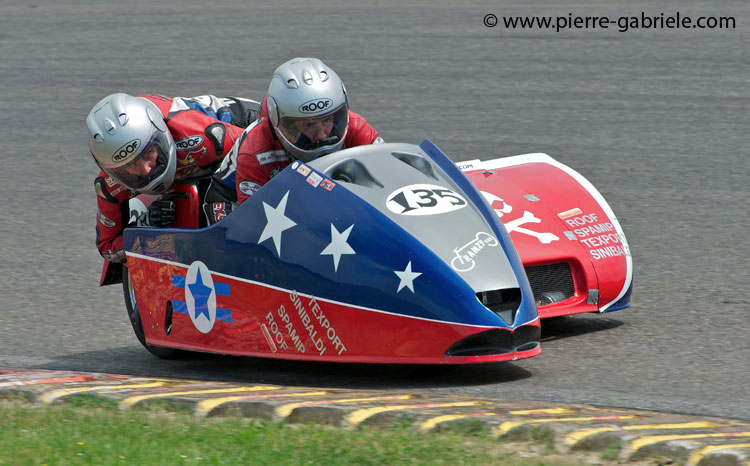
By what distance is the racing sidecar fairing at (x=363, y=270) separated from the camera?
471 cm

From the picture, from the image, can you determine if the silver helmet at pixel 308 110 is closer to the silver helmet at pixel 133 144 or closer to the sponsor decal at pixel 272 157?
the sponsor decal at pixel 272 157

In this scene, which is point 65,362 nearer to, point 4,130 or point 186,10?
point 4,130

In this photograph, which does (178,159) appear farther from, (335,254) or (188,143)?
(335,254)

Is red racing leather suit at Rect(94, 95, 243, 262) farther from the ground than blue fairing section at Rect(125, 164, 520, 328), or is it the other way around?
red racing leather suit at Rect(94, 95, 243, 262)

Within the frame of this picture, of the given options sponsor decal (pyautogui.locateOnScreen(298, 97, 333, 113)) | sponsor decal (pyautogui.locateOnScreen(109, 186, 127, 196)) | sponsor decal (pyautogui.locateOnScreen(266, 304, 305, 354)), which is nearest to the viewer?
sponsor decal (pyautogui.locateOnScreen(266, 304, 305, 354))

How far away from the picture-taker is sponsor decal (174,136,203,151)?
6.17 meters

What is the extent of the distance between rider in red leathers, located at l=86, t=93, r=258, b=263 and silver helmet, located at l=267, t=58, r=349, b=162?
0.58m

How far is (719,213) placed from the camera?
26.1 ft

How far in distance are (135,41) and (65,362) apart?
978 cm

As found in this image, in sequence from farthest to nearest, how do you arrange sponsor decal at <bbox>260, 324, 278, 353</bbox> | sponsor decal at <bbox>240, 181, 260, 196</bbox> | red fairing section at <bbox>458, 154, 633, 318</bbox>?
sponsor decal at <bbox>240, 181, 260, 196</bbox>, red fairing section at <bbox>458, 154, 633, 318</bbox>, sponsor decal at <bbox>260, 324, 278, 353</bbox>

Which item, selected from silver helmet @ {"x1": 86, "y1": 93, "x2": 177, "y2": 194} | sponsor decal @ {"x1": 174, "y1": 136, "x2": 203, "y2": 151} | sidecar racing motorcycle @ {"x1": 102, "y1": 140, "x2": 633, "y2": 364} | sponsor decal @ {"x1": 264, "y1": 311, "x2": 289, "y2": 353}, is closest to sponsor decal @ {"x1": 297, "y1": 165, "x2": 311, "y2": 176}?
sidecar racing motorcycle @ {"x1": 102, "y1": 140, "x2": 633, "y2": 364}

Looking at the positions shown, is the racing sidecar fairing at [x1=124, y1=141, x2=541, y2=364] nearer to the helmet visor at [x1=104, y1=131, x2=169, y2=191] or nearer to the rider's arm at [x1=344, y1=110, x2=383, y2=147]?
the helmet visor at [x1=104, y1=131, x2=169, y2=191]

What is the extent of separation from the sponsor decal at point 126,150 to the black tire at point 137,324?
738 millimetres

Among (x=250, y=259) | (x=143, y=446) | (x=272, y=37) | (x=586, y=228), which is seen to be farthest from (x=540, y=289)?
(x=272, y=37)
